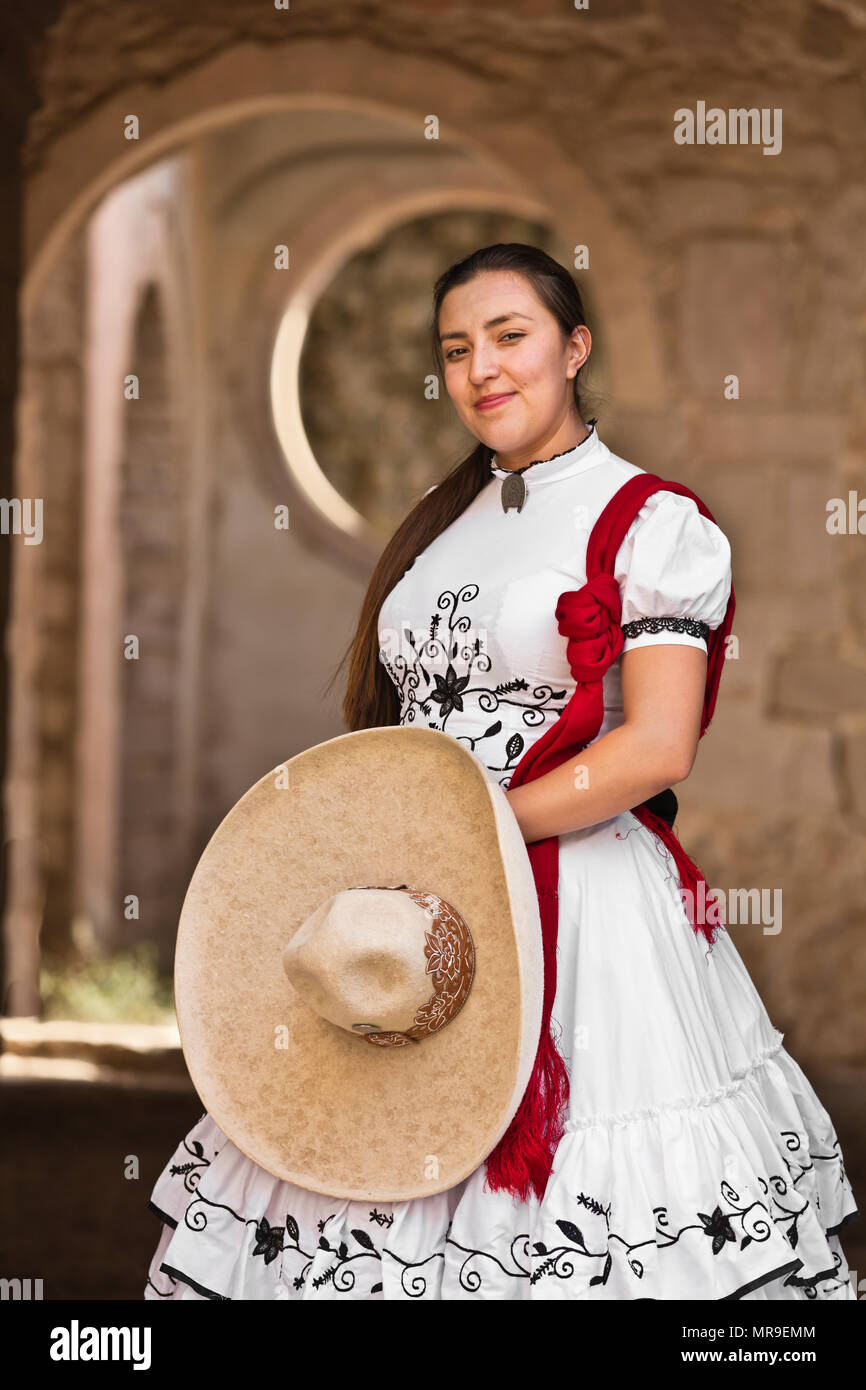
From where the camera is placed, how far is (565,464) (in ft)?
5.97

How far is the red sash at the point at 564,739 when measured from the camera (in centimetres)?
154

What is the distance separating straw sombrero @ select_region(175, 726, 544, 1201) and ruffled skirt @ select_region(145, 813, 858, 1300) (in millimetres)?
76

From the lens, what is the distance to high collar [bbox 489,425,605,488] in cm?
182

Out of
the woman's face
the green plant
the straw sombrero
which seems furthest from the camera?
the green plant

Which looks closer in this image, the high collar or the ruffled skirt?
the ruffled skirt

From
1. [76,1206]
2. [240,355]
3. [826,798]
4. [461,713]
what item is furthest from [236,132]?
[461,713]

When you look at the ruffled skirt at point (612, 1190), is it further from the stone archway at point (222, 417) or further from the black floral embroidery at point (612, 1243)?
the stone archway at point (222, 417)

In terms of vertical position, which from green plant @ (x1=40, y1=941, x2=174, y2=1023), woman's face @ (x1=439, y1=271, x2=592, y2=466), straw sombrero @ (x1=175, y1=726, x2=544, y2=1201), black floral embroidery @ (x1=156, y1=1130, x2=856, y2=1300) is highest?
woman's face @ (x1=439, y1=271, x2=592, y2=466)

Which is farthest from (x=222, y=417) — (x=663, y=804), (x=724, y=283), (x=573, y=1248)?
(x=573, y=1248)

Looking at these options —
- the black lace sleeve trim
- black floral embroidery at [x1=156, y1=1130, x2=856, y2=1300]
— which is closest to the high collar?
the black lace sleeve trim

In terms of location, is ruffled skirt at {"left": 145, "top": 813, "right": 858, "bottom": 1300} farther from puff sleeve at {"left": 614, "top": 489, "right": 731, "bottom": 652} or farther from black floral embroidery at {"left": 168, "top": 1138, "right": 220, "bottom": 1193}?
puff sleeve at {"left": 614, "top": 489, "right": 731, "bottom": 652}

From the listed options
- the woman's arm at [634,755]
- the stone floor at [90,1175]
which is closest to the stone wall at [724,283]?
the stone floor at [90,1175]

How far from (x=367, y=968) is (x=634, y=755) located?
374 mm

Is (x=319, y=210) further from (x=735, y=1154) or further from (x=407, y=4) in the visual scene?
(x=735, y=1154)
